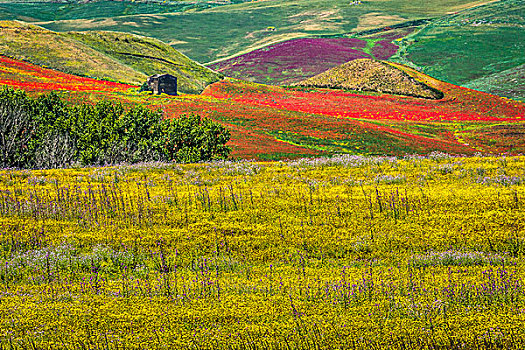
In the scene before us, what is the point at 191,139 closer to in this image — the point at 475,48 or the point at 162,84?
the point at 162,84

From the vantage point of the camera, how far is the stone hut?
84.6m

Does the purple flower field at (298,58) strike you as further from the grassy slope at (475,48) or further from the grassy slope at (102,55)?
the grassy slope at (102,55)

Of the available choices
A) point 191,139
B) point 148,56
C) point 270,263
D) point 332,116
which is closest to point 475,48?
point 332,116

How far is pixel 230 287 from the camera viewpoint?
9.09 meters

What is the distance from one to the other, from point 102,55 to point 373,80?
71.1 meters

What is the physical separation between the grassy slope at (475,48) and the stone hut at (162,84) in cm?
7942

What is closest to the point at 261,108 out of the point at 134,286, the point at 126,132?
the point at 126,132

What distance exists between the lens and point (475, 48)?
15338cm

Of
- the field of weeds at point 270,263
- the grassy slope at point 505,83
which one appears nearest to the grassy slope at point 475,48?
the grassy slope at point 505,83

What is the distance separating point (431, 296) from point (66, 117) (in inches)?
1401

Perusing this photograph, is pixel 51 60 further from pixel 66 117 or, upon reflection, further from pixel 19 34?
pixel 66 117

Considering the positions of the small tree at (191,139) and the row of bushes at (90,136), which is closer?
the row of bushes at (90,136)

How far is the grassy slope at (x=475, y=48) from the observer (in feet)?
424

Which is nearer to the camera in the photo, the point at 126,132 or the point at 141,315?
the point at 141,315
